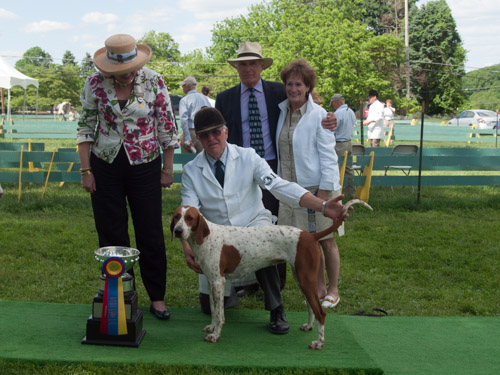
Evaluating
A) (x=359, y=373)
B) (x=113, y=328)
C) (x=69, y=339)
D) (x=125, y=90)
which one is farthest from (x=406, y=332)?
(x=125, y=90)

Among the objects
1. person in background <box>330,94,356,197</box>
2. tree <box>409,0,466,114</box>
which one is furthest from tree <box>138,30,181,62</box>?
person in background <box>330,94,356,197</box>

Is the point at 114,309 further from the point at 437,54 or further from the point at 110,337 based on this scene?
the point at 437,54

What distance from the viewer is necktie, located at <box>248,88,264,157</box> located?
4605 millimetres

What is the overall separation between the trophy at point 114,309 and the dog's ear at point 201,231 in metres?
0.44

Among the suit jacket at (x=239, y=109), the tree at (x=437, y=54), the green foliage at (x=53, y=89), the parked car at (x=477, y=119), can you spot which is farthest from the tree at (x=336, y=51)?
the suit jacket at (x=239, y=109)

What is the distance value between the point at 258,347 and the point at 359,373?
683mm

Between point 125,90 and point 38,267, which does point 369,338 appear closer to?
point 125,90

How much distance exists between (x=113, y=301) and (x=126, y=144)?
1.03m

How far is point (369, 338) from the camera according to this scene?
3893 millimetres

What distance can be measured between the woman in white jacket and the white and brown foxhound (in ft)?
2.82

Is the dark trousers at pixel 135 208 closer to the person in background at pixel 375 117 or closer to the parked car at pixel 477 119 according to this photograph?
the person in background at pixel 375 117

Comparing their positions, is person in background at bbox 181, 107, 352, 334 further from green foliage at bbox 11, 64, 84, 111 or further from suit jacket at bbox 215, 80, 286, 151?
green foliage at bbox 11, 64, 84, 111

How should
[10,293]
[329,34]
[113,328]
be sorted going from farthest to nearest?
[329,34] → [10,293] → [113,328]

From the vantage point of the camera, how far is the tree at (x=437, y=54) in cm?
4825
